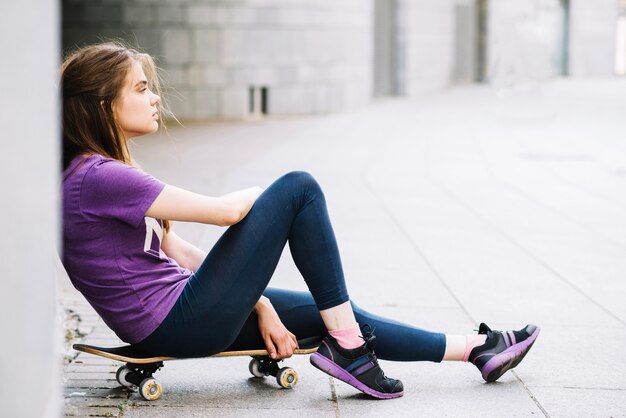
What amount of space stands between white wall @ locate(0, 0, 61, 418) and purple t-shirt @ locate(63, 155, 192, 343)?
91cm

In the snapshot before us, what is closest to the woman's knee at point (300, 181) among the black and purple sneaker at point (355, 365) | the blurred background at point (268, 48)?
the black and purple sneaker at point (355, 365)

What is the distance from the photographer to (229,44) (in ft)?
55.5

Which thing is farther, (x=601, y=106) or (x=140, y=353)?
(x=601, y=106)

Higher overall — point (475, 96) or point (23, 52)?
point (23, 52)

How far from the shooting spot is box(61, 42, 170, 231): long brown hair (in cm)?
336

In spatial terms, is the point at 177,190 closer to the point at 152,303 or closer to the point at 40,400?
the point at 152,303

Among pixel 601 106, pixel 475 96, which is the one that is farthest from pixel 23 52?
pixel 475 96

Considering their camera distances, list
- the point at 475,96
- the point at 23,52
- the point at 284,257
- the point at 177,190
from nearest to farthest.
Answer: the point at 23,52 → the point at 177,190 → the point at 284,257 → the point at 475,96

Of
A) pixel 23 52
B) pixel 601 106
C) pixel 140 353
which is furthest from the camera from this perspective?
pixel 601 106

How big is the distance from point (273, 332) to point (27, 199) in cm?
163

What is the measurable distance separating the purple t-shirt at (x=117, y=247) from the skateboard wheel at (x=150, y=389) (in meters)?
0.17

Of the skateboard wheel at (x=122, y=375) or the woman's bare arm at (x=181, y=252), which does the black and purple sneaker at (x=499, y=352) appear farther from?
the skateboard wheel at (x=122, y=375)

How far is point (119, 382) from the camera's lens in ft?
11.9

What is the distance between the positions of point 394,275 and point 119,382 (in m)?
2.54
